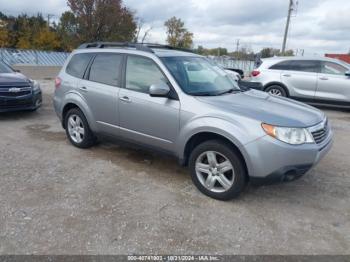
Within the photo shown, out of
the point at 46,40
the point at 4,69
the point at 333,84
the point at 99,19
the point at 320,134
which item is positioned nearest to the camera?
the point at 320,134

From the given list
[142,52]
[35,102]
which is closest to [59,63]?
[35,102]

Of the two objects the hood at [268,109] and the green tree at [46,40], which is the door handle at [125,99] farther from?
the green tree at [46,40]

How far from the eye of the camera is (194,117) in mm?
3824

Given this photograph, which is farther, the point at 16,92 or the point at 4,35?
the point at 4,35

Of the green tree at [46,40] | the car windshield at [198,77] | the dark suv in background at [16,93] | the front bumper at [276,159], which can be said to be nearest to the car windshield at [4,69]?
the dark suv in background at [16,93]

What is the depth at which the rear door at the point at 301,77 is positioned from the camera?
9.82 meters

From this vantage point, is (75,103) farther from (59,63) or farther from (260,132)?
(59,63)

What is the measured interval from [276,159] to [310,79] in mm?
7344

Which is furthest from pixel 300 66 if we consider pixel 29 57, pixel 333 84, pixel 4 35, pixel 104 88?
pixel 4 35

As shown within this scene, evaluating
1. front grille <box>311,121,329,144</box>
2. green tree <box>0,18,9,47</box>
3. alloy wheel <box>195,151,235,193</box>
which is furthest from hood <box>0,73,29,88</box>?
green tree <box>0,18,9,47</box>

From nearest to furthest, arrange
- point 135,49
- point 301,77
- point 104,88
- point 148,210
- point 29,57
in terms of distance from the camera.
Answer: point 148,210, point 135,49, point 104,88, point 301,77, point 29,57

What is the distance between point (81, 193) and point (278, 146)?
2314 mm

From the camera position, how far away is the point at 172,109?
4.01 m

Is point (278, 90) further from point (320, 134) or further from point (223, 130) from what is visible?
point (223, 130)
